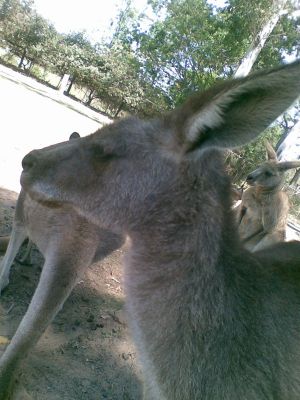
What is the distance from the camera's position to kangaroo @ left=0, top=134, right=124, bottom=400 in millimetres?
2684

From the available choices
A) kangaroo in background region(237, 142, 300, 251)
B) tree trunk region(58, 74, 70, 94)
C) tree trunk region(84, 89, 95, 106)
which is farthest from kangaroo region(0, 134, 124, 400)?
tree trunk region(58, 74, 70, 94)

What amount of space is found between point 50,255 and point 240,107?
1.76m

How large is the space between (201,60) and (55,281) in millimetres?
14636

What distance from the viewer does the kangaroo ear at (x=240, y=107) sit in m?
1.67

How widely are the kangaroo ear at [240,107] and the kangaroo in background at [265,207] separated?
4.71 metres

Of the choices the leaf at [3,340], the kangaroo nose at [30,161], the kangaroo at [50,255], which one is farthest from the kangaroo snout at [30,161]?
the leaf at [3,340]

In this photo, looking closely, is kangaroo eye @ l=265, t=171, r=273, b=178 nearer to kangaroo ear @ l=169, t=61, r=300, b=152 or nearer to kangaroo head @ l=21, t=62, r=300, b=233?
kangaroo head @ l=21, t=62, r=300, b=233

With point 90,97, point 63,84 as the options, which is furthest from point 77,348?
point 63,84

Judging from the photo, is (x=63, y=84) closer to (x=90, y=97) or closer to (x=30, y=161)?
(x=90, y=97)

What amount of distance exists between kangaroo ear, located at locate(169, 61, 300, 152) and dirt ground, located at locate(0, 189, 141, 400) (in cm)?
194

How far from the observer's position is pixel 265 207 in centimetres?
667

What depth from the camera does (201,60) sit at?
16078 millimetres

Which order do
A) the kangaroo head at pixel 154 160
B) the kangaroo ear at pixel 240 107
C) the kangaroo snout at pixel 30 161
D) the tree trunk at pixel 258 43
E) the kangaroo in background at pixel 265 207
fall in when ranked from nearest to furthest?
the kangaroo ear at pixel 240 107, the kangaroo head at pixel 154 160, the kangaroo snout at pixel 30 161, the kangaroo in background at pixel 265 207, the tree trunk at pixel 258 43

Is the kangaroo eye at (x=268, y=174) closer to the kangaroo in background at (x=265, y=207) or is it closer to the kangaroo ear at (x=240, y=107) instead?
the kangaroo in background at (x=265, y=207)
